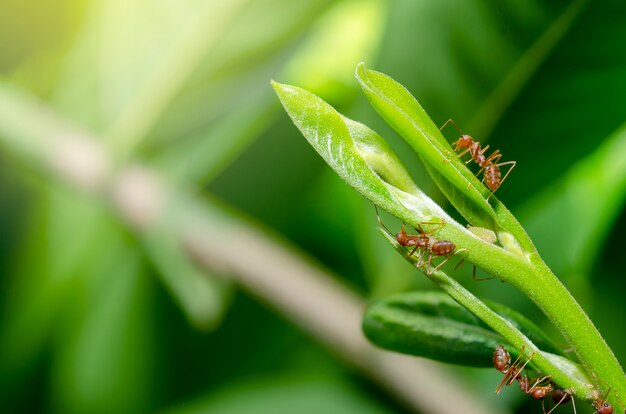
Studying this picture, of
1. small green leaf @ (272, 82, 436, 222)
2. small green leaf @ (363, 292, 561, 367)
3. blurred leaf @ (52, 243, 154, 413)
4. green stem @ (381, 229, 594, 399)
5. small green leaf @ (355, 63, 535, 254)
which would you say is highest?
small green leaf @ (355, 63, 535, 254)

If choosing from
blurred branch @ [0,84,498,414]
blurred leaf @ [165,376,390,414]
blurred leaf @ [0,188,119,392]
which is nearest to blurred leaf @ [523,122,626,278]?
blurred branch @ [0,84,498,414]

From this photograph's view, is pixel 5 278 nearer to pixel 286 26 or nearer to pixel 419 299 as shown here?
pixel 286 26

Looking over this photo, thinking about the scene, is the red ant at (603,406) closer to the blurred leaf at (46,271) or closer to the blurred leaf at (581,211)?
the blurred leaf at (581,211)

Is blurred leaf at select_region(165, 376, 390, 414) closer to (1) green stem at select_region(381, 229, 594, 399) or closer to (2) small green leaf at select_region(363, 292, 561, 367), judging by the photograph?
(2) small green leaf at select_region(363, 292, 561, 367)

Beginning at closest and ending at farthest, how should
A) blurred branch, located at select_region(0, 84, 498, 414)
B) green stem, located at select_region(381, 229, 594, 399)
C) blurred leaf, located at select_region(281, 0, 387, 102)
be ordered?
green stem, located at select_region(381, 229, 594, 399) < blurred branch, located at select_region(0, 84, 498, 414) < blurred leaf, located at select_region(281, 0, 387, 102)

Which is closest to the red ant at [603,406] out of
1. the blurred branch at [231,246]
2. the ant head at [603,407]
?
the ant head at [603,407]

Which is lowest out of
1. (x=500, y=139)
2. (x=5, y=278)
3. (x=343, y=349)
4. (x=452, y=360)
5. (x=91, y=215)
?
(x=5, y=278)

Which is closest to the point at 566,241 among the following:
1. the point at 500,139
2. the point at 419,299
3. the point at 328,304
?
the point at 500,139

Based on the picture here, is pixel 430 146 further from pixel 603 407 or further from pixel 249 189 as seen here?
pixel 249 189
